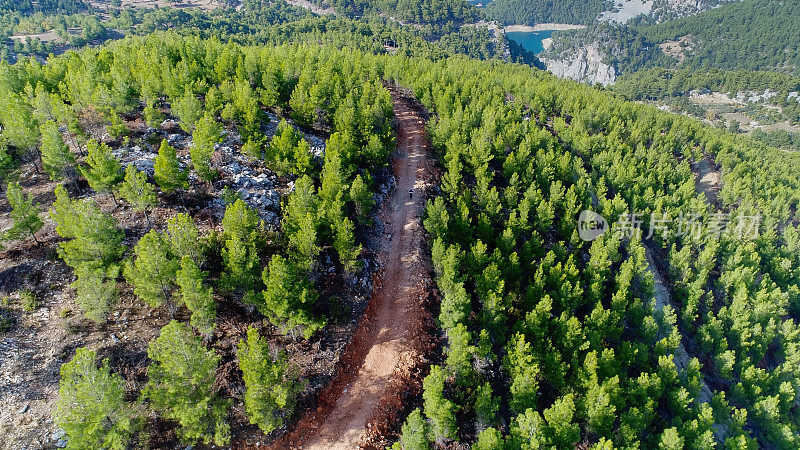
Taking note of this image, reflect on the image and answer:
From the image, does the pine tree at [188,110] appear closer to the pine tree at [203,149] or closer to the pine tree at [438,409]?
the pine tree at [203,149]

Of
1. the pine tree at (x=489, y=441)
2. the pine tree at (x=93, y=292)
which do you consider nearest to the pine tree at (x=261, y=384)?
the pine tree at (x=93, y=292)

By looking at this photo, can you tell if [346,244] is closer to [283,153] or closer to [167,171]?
[283,153]

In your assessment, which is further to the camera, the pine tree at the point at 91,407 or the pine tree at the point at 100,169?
the pine tree at the point at 100,169

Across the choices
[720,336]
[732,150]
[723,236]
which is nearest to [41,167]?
[720,336]

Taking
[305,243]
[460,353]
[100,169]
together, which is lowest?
[460,353]

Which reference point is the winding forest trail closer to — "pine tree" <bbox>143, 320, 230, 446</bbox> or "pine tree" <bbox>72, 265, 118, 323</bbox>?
"pine tree" <bbox>143, 320, 230, 446</bbox>

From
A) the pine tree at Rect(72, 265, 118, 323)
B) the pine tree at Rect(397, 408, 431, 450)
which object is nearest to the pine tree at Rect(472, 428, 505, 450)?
the pine tree at Rect(397, 408, 431, 450)

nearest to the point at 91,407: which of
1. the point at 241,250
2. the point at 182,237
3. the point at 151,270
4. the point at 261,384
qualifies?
the point at 261,384
